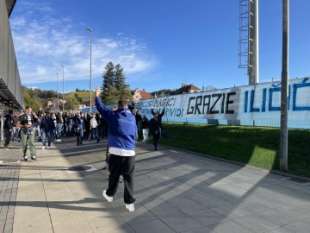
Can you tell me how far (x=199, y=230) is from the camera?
18.6 ft

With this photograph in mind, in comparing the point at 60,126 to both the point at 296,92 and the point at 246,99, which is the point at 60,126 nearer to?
the point at 246,99

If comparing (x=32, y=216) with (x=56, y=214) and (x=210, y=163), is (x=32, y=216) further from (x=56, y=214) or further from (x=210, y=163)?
(x=210, y=163)

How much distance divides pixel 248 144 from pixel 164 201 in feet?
21.7

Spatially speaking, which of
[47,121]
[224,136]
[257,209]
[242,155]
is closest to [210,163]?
[242,155]

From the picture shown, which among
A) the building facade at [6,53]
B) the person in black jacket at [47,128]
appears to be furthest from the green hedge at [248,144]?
the building facade at [6,53]

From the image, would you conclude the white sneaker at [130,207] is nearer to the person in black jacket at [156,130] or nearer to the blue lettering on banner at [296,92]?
the blue lettering on banner at [296,92]

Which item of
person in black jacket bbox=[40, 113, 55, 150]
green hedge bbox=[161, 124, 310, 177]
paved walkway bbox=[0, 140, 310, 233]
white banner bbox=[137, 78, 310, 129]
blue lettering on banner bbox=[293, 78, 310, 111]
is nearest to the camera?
paved walkway bbox=[0, 140, 310, 233]

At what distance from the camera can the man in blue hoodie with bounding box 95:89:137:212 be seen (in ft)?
22.0

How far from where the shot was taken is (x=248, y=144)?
13.3 m

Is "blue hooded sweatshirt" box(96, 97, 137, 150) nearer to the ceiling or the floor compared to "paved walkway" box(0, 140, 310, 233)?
nearer to the ceiling

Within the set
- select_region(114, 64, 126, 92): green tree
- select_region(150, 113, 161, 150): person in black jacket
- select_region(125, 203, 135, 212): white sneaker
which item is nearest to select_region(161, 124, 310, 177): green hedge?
select_region(150, 113, 161, 150): person in black jacket

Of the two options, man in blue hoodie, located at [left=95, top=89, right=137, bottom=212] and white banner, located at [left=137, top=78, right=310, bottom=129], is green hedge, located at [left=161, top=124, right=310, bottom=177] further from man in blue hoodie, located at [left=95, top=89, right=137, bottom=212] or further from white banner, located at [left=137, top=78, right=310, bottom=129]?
man in blue hoodie, located at [left=95, top=89, right=137, bottom=212]

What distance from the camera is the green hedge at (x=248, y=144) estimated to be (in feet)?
36.1

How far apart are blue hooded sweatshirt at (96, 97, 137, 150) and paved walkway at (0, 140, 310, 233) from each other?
1193 millimetres
